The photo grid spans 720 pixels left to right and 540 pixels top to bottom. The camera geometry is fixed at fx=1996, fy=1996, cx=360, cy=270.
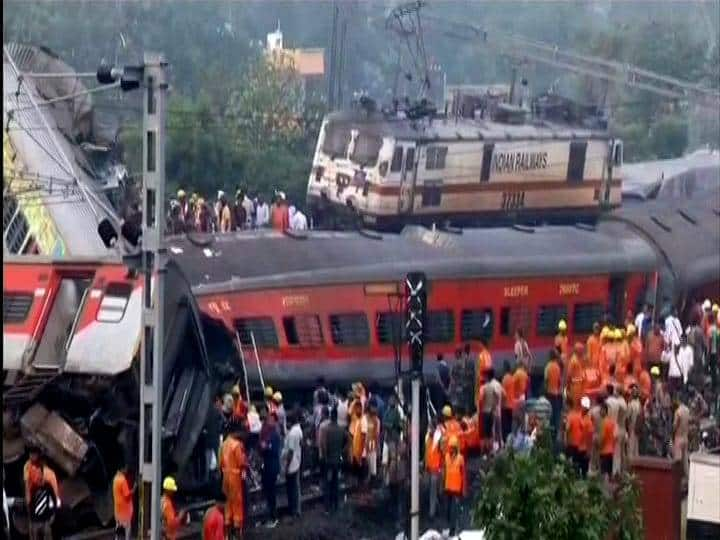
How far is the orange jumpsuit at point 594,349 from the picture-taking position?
41.0ft

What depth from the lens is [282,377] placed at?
1101cm

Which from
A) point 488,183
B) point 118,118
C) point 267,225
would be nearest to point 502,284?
point 488,183

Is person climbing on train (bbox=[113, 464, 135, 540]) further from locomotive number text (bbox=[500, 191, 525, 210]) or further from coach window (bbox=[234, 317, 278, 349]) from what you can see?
locomotive number text (bbox=[500, 191, 525, 210])

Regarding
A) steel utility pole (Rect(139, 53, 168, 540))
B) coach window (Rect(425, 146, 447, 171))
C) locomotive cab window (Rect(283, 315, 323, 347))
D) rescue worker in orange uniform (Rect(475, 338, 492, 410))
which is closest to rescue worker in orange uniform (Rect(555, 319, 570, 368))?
rescue worker in orange uniform (Rect(475, 338, 492, 410))

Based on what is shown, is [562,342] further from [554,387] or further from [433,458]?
[433,458]

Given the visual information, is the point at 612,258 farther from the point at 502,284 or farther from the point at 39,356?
the point at 39,356

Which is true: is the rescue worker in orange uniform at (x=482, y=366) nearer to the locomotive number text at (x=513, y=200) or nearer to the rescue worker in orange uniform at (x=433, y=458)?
the rescue worker in orange uniform at (x=433, y=458)

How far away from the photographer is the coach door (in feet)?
38.3

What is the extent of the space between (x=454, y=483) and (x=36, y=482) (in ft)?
8.55

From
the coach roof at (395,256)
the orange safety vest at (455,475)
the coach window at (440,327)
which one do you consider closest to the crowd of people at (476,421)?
the orange safety vest at (455,475)

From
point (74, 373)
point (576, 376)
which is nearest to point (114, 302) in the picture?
point (74, 373)

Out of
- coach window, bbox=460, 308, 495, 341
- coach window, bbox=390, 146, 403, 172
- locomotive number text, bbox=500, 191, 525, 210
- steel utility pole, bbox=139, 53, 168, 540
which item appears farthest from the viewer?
locomotive number text, bbox=500, 191, 525, 210

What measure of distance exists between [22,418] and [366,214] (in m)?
2.53

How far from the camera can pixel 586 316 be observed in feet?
40.9
